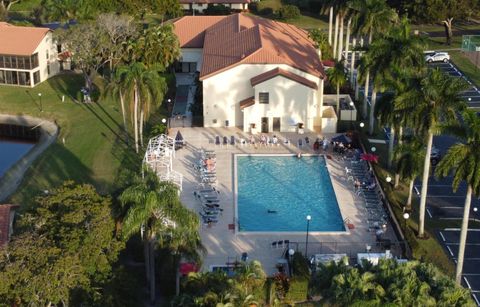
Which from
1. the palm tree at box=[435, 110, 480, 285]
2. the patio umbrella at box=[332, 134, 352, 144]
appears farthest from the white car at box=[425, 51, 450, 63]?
the palm tree at box=[435, 110, 480, 285]

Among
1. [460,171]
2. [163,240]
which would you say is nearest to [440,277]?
[460,171]

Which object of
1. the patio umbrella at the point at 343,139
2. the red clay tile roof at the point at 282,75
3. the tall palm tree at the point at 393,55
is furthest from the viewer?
the red clay tile roof at the point at 282,75

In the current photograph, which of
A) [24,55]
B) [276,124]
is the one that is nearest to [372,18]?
[276,124]

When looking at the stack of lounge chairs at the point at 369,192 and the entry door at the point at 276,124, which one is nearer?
the stack of lounge chairs at the point at 369,192

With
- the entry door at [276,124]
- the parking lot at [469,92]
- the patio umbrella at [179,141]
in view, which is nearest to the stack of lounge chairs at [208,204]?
the patio umbrella at [179,141]

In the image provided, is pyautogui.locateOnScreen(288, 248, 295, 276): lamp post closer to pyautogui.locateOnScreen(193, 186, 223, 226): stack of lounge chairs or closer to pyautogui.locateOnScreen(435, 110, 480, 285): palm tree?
pyautogui.locateOnScreen(193, 186, 223, 226): stack of lounge chairs

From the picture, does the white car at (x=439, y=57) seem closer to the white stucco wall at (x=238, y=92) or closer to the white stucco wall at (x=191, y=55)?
the white stucco wall at (x=238, y=92)
